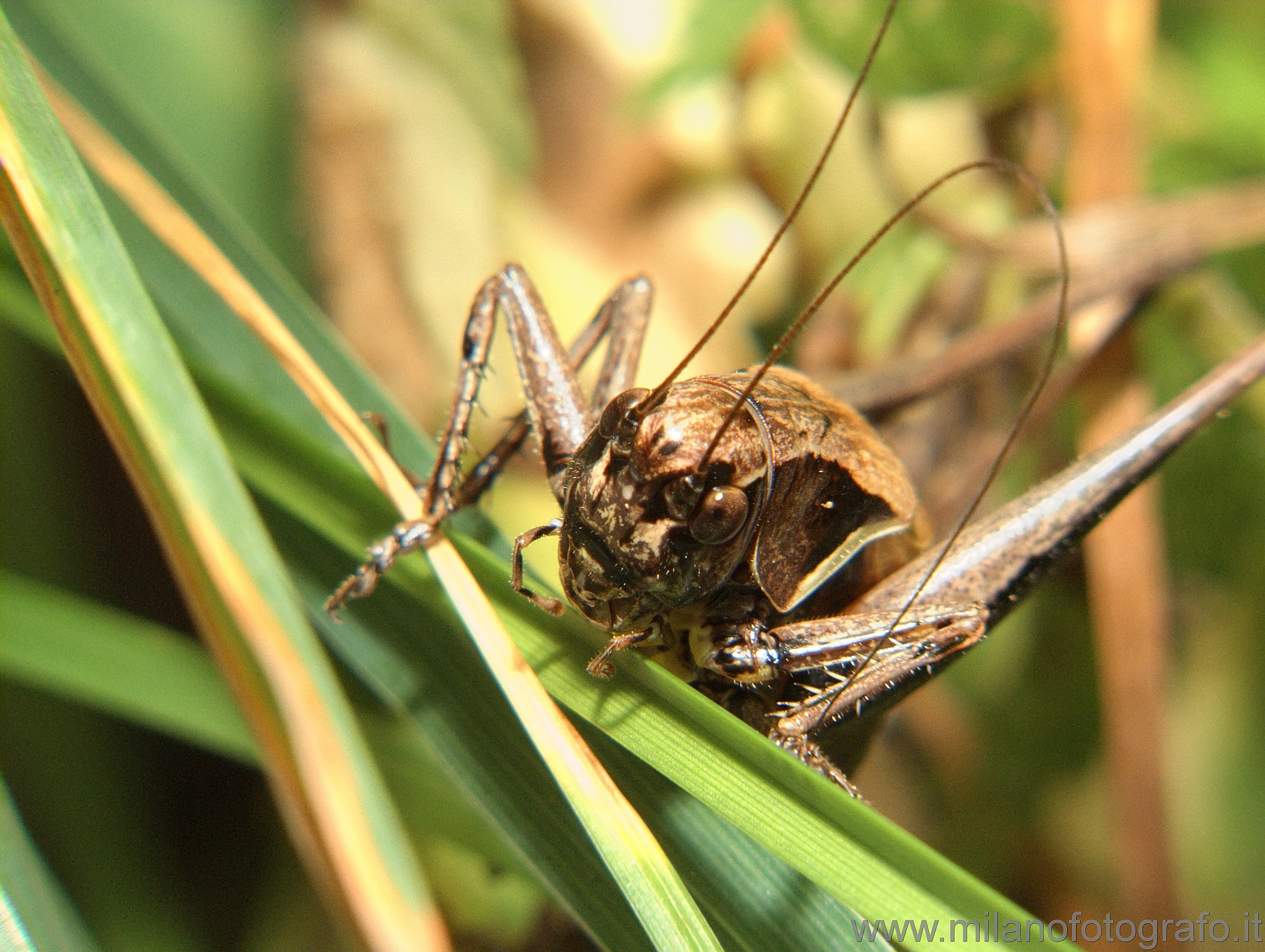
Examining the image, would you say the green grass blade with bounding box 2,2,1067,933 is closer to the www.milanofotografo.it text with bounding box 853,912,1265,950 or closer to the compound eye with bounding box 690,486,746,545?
the www.milanofotografo.it text with bounding box 853,912,1265,950

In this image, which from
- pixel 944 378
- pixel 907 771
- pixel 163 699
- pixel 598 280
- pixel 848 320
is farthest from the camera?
pixel 598 280

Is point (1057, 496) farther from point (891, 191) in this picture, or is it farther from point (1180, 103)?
point (1180, 103)

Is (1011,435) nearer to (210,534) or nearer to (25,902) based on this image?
(210,534)

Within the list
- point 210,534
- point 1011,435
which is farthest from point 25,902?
point 1011,435

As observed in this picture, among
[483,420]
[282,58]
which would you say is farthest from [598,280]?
[282,58]

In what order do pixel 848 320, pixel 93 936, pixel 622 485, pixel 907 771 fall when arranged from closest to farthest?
pixel 622 485
pixel 93 936
pixel 848 320
pixel 907 771

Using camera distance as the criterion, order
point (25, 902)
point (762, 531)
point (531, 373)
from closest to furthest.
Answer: point (25, 902), point (762, 531), point (531, 373)

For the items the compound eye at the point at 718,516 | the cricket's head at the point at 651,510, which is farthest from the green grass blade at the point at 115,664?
the compound eye at the point at 718,516
